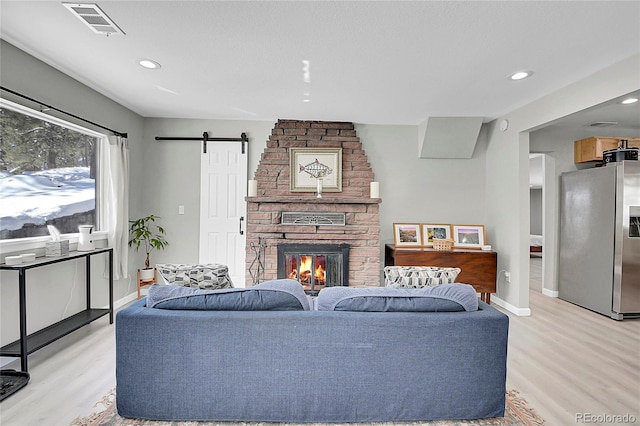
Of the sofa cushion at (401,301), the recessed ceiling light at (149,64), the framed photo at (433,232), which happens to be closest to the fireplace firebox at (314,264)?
the framed photo at (433,232)

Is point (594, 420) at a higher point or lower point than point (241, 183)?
lower

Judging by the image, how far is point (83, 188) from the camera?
352 cm

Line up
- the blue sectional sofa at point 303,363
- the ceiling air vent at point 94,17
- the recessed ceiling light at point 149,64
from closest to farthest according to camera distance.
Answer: the blue sectional sofa at point 303,363 < the ceiling air vent at point 94,17 < the recessed ceiling light at point 149,64

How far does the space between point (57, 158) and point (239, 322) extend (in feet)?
8.71

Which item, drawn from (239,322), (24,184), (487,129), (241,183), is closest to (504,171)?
(487,129)

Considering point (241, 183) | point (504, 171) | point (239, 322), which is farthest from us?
point (241, 183)

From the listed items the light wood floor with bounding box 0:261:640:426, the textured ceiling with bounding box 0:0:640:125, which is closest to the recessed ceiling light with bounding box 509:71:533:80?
the textured ceiling with bounding box 0:0:640:125

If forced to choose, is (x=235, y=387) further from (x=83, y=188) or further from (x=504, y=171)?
(x=504, y=171)

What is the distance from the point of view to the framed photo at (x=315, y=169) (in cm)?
465

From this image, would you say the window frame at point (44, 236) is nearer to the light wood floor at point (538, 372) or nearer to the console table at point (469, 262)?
the light wood floor at point (538, 372)

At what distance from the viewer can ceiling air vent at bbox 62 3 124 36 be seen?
2.02 meters

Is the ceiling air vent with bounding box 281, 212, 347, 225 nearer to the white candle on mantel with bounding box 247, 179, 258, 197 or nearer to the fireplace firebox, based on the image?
the fireplace firebox

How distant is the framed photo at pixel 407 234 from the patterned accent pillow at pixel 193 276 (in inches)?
114

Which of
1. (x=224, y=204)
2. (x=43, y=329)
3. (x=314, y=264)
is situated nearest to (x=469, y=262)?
(x=314, y=264)
